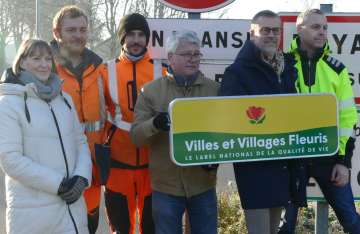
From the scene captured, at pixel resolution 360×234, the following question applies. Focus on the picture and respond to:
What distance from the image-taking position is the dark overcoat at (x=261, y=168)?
243cm

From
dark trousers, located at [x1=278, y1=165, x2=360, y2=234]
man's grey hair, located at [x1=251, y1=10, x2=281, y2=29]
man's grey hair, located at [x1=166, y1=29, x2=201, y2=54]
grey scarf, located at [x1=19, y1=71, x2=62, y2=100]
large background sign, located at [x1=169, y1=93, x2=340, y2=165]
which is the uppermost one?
man's grey hair, located at [x1=251, y1=10, x2=281, y2=29]

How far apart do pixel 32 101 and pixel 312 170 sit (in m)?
2.07

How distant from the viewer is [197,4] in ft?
10.5

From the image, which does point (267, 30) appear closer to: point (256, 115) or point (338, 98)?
point (256, 115)

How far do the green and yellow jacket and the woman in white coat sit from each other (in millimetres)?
1715

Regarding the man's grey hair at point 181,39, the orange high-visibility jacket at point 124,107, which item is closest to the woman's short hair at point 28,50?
the orange high-visibility jacket at point 124,107

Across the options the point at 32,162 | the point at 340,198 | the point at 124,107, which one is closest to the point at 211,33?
the point at 124,107

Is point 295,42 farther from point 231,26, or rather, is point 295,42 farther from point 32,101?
point 32,101

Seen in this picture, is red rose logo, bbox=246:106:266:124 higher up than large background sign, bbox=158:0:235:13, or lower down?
lower down

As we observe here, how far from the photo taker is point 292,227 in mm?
3045

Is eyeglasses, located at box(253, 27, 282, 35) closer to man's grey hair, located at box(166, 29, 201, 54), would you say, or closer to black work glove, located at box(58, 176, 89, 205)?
man's grey hair, located at box(166, 29, 201, 54)

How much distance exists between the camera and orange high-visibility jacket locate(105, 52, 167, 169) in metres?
3.08

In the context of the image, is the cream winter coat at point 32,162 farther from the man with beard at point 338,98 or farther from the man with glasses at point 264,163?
the man with beard at point 338,98

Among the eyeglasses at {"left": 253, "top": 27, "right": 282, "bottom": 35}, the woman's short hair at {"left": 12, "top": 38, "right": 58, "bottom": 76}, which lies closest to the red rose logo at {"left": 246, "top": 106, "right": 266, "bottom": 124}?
the eyeglasses at {"left": 253, "top": 27, "right": 282, "bottom": 35}
